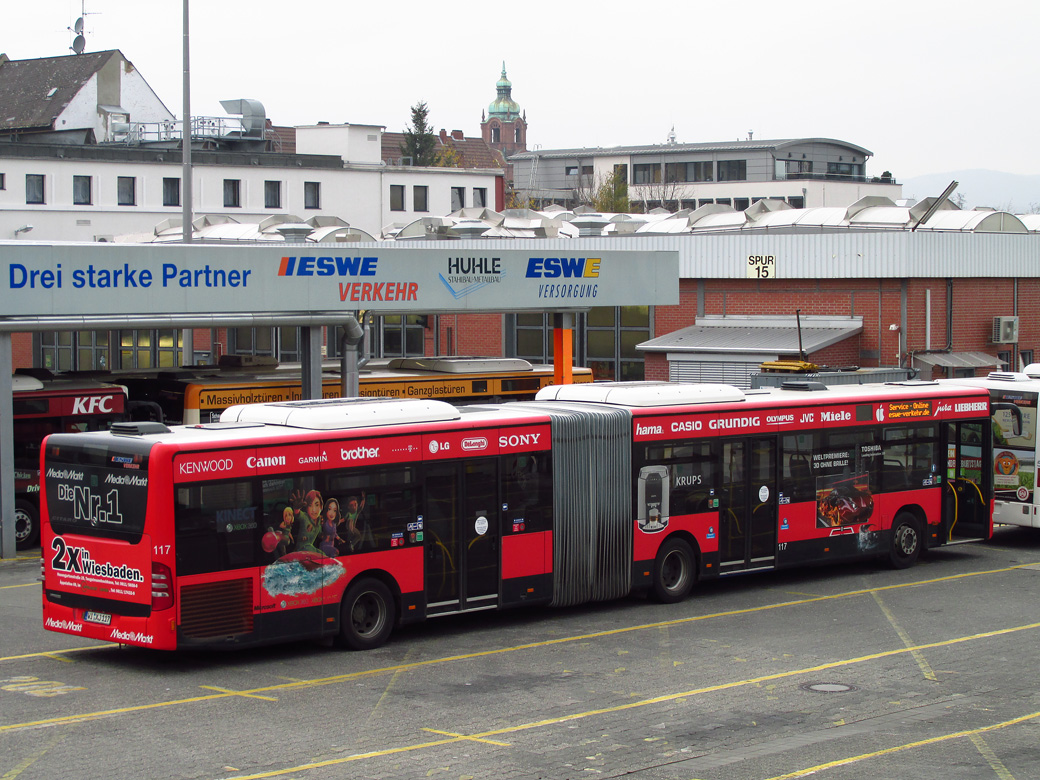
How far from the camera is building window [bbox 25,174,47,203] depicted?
56625mm

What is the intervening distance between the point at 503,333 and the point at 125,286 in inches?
764

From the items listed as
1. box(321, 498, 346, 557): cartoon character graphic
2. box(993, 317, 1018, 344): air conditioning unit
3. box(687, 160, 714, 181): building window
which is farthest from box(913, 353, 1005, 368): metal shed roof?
box(687, 160, 714, 181): building window

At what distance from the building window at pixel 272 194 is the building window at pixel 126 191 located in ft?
20.5

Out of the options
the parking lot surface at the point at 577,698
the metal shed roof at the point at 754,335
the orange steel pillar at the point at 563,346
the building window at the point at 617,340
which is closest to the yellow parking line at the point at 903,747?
the parking lot surface at the point at 577,698

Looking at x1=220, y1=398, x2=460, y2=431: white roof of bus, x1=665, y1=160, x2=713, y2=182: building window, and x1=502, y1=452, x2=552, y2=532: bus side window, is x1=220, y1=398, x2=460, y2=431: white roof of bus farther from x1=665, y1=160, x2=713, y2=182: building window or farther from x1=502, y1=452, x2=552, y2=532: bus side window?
x1=665, y1=160, x2=713, y2=182: building window

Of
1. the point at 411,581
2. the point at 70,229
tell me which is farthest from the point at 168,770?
the point at 70,229

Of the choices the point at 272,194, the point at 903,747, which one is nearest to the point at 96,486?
the point at 903,747

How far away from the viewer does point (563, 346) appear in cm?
2659

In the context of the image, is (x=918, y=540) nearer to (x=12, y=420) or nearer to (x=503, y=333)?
(x=12, y=420)

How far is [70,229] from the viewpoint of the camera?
57.9 metres

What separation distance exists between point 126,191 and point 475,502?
48213mm

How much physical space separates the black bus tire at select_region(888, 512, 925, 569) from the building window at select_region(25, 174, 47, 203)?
4665cm

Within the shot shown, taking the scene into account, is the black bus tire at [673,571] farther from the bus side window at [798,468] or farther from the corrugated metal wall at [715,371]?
the corrugated metal wall at [715,371]

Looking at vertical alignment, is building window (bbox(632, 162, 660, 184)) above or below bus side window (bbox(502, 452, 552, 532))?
above
